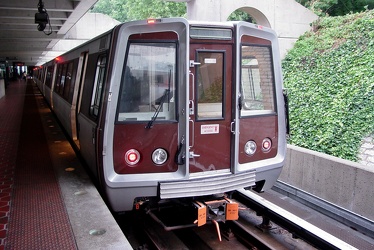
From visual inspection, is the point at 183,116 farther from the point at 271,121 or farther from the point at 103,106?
the point at 271,121

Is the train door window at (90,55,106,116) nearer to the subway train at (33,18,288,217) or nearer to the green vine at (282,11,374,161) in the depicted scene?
the subway train at (33,18,288,217)

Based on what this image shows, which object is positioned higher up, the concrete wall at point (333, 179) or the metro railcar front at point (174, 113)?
the metro railcar front at point (174, 113)

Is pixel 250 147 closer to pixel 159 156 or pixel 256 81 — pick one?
pixel 256 81

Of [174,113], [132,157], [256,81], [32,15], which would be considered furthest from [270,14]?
[132,157]

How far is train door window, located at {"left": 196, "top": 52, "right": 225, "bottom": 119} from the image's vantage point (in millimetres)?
4535

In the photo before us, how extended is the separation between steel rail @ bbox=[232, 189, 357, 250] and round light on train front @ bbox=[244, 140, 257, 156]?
0.82 meters

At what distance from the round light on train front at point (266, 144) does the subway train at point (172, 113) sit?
0.39 meters

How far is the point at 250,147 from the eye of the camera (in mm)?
4961

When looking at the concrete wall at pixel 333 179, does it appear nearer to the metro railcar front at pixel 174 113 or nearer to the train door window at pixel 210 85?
the metro railcar front at pixel 174 113

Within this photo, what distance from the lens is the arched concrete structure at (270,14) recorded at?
13.3 metres

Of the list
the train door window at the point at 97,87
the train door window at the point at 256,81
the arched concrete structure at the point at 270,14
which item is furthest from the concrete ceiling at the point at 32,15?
the train door window at the point at 256,81

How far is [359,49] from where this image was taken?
479 inches

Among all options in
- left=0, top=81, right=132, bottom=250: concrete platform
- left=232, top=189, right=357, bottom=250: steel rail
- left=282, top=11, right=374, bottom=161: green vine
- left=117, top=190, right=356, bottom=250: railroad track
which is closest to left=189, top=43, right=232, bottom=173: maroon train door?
left=117, top=190, right=356, bottom=250: railroad track

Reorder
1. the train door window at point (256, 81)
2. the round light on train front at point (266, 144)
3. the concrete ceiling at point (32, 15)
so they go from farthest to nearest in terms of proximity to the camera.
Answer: the concrete ceiling at point (32, 15) → the round light on train front at point (266, 144) → the train door window at point (256, 81)
